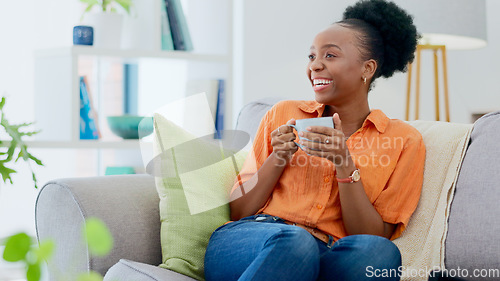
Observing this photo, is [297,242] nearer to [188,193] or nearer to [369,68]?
[188,193]

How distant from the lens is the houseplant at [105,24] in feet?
7.64

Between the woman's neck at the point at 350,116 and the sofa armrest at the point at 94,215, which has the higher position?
the woman's neck at the point at 350,116

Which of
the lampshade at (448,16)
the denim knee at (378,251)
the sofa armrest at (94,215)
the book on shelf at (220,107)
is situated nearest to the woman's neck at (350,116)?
the denim knee at (378,251)

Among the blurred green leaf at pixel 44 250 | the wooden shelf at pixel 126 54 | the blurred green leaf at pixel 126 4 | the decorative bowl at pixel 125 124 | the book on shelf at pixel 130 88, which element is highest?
the blurred green leaf at pixel 126 4

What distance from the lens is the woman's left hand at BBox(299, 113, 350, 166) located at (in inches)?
52.7

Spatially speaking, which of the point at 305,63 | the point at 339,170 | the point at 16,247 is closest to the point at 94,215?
the point at 339,170

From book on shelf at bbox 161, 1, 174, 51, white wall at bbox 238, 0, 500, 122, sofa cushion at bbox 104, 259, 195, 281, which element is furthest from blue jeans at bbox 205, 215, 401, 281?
white wall at bbox 238, 0, 500, 122

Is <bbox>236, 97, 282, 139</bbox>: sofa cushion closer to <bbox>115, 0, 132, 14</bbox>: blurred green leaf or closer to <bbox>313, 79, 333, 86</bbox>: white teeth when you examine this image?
<bbox>313, 79, 333, 86</bbox>: white teeth

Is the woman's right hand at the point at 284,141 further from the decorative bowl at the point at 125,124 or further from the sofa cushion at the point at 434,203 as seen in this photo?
the decorative bowl at the point at 125,124

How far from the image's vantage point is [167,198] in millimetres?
1411

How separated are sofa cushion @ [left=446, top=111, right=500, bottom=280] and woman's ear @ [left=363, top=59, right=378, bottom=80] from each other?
1.04 feet

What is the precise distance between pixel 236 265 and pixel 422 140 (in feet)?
1.90

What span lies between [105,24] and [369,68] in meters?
1.22

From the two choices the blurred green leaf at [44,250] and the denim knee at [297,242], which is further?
the denim knee at [297,242]
